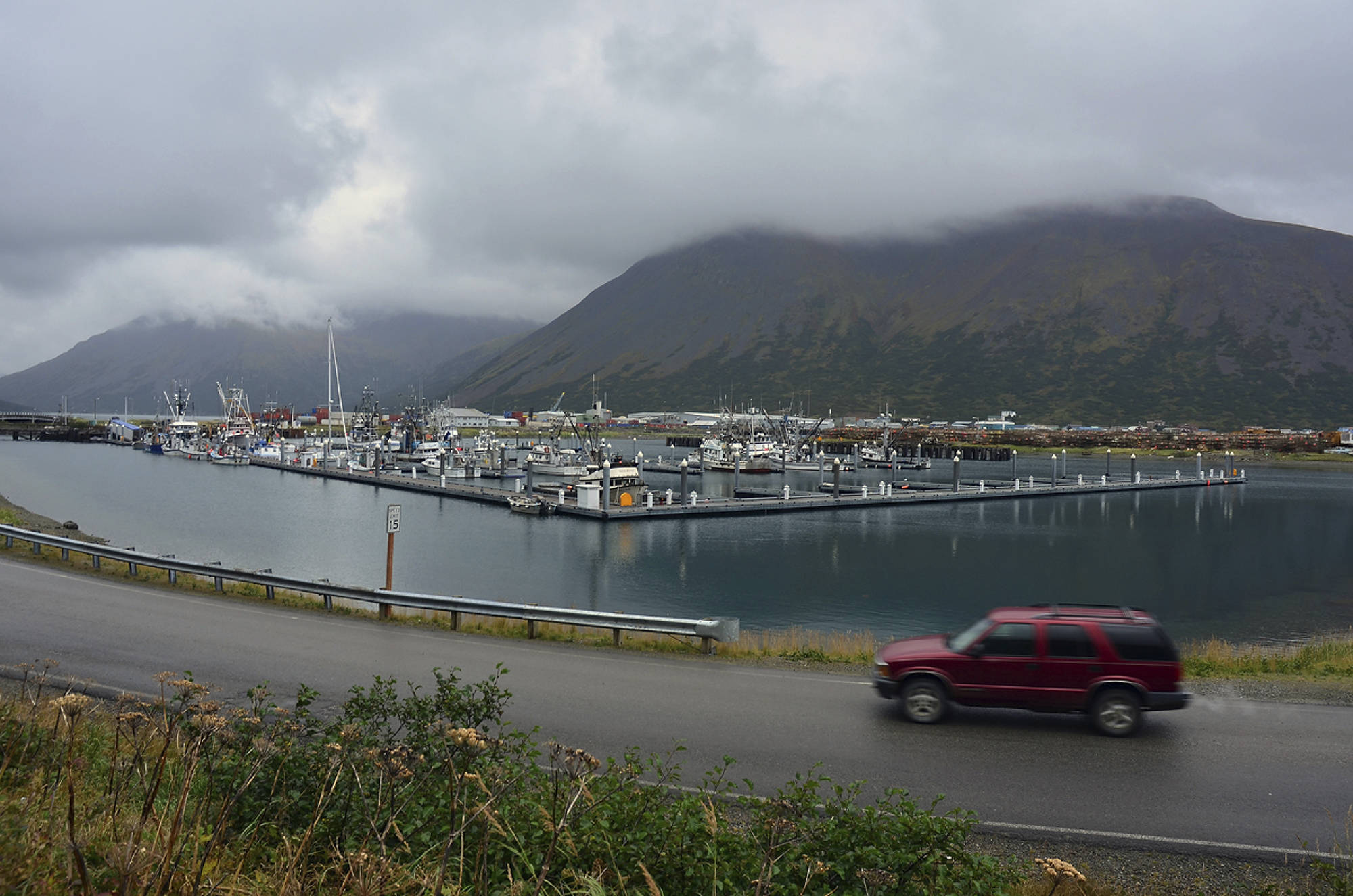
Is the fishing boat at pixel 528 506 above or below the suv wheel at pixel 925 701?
below

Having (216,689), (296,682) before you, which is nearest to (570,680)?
(296,682)

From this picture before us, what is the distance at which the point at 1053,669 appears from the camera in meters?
11.3

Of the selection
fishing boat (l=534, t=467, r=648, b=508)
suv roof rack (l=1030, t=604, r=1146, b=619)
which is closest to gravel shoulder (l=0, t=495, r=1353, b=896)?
suv roof rack (l=1030, t=604, r=1146, b=619)

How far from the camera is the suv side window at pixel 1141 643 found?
11.0m

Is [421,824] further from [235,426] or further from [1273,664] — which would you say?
[235,426]

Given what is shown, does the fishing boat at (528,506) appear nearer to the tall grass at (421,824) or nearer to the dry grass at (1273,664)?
the dry grass at (1273,664)

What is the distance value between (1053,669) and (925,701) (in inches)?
72.1

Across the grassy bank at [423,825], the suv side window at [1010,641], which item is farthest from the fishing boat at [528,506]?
the grassy bank at [423,825]

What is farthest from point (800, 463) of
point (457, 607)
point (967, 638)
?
point (967, 638)

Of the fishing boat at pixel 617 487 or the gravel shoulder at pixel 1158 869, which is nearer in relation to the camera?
the gravel shoulder at pixel 1158 869

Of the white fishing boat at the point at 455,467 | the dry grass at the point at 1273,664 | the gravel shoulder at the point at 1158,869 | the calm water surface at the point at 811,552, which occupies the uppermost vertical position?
the gravel shoulder at the point at 1158,869

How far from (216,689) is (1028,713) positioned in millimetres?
12200

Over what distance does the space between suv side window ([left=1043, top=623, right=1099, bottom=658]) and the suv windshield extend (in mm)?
842

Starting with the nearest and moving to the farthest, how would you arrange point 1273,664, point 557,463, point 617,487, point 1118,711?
1. point 1118,711
2. point 1273,664
3. point 617,487
4. point 557,463
